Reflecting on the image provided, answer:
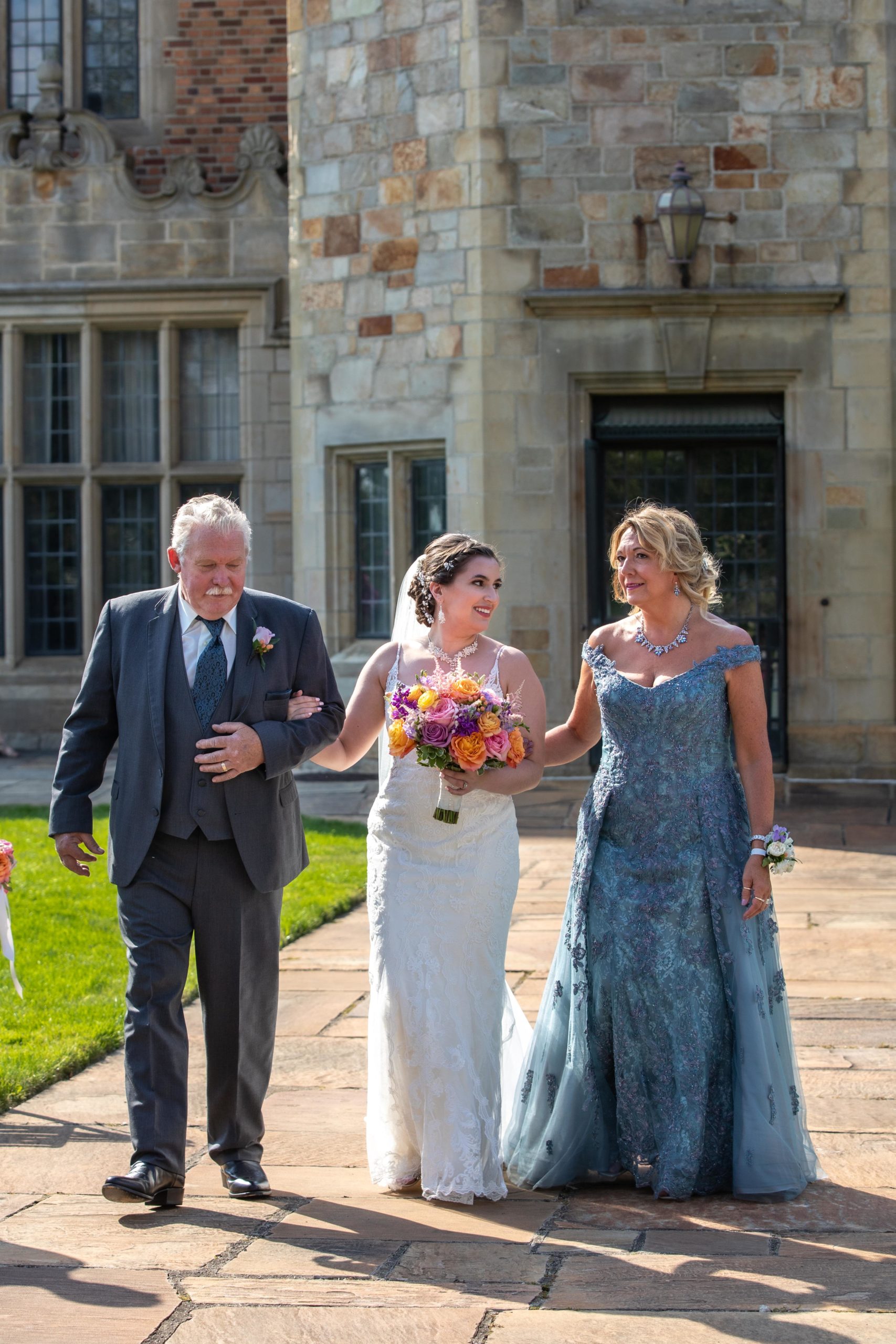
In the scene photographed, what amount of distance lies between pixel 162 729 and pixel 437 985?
37.2 inches

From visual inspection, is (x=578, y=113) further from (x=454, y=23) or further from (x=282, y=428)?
(x=282, y=428)

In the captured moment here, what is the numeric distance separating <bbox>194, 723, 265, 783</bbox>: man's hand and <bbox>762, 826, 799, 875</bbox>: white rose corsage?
4.26 feet

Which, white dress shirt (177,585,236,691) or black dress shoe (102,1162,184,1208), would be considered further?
white dress shirt (177,585,236,691)

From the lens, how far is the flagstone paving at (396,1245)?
3.24 m

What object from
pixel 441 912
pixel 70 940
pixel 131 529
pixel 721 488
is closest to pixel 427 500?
pixel 721 488

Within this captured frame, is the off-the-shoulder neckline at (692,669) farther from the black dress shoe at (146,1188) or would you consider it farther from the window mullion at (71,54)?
the window mullion at (71,54)

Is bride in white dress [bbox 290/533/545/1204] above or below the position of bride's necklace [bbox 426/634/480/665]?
below

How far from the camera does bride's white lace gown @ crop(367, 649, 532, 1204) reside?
418cm

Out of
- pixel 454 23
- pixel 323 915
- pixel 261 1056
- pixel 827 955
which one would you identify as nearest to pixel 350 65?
pixel 454 23

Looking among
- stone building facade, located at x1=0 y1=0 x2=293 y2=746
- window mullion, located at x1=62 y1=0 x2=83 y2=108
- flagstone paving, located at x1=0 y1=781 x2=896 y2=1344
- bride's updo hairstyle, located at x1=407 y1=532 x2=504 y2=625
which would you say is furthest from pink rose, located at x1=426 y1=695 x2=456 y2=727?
window mullion, located at x1=62 y1=0 x2=83 y2=108

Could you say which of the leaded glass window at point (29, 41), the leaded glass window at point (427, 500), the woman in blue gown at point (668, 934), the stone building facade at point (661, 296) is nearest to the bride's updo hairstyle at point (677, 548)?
the woman in blue gown at point (668, 934)

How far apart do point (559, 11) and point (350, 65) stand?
1591 mm

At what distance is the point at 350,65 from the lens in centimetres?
1193

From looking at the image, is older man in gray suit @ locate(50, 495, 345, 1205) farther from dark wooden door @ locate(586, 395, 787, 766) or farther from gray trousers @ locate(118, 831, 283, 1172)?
dark wooden door @ locate(586, 395, 787, 766)
